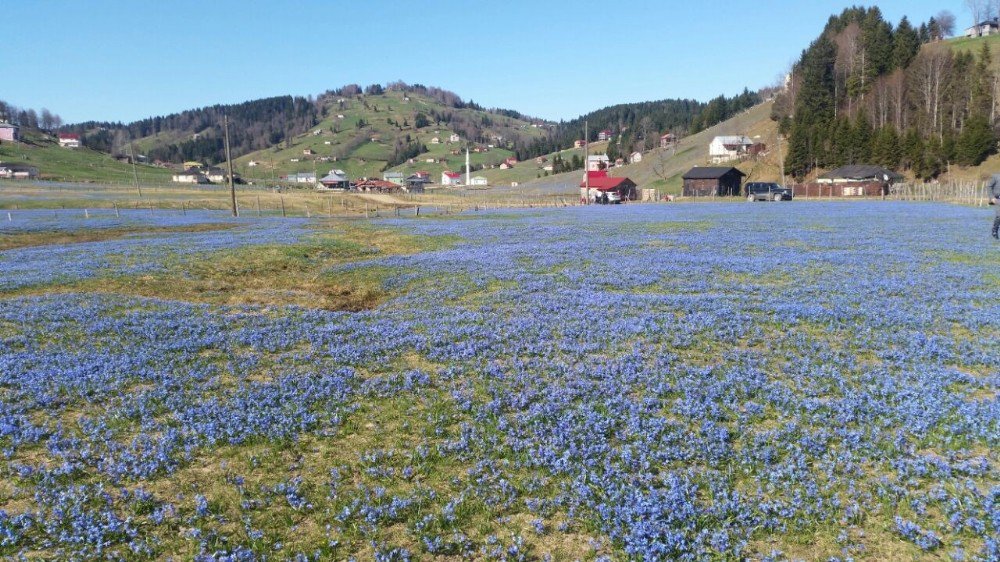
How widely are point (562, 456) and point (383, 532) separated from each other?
256cm

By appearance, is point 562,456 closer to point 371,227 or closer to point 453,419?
point 453,419

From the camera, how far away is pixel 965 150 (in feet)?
325

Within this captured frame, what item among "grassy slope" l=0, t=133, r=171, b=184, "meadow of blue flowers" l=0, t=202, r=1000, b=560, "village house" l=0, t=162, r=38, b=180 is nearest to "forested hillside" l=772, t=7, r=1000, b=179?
"meadow of blue flowers" l=0, t=202, r=1000, b=560

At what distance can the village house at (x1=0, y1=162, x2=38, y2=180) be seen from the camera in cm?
15862

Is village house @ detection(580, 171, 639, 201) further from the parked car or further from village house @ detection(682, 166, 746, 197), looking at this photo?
the parked car

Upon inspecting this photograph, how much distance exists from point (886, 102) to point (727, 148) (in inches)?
1641

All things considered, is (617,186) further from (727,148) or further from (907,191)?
(727,148)

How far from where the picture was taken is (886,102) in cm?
12575

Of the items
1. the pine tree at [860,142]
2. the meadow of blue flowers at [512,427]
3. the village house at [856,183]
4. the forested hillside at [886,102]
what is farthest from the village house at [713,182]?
the meadow of blue flowers at [512,427]

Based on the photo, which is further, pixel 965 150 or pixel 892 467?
pixel 965 150

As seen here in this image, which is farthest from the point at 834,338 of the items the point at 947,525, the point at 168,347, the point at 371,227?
the point at 371,227

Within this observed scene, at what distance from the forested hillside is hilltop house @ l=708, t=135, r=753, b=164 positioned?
12.3 m

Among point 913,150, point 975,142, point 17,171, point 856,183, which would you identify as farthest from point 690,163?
point 17,171

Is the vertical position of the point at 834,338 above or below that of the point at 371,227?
below
